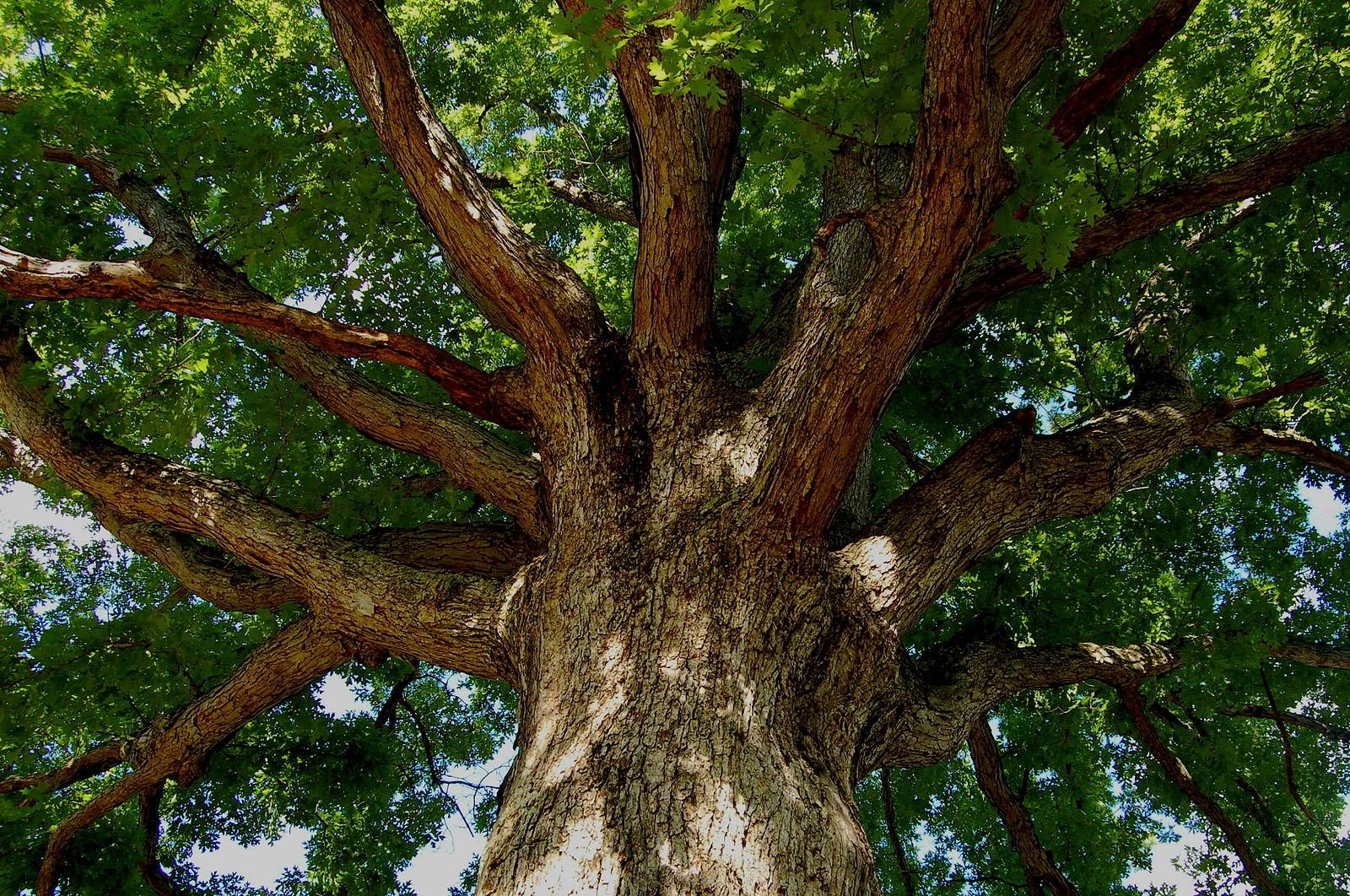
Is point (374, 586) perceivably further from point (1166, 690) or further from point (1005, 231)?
point (1166, 690)

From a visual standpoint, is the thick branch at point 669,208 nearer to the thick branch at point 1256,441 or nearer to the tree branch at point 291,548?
the tree branch at point 291,548

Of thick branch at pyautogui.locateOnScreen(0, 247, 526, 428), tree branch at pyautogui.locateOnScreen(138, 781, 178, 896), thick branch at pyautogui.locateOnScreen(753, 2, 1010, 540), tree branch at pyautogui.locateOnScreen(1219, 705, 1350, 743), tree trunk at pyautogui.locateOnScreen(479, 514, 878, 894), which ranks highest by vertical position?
thick branch at pyautogui.locateOnScreen(0, 247, 526, 428)

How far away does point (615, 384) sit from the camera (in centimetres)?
412

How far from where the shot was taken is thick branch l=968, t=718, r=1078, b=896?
529 cm

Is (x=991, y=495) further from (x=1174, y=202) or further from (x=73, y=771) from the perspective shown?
(x=73, y=771)

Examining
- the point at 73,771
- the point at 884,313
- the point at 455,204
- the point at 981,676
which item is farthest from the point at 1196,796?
the point at 73,771

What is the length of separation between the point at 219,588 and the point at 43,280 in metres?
1.76

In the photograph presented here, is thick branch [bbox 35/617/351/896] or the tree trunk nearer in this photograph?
the tree trunk

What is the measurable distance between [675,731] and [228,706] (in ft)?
9.43

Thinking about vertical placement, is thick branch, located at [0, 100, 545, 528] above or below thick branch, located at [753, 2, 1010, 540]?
above

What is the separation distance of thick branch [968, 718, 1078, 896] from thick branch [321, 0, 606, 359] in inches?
145

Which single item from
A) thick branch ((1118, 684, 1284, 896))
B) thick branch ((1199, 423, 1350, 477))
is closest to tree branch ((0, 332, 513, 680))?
thick branch ((1118, 684, 1284, 896))

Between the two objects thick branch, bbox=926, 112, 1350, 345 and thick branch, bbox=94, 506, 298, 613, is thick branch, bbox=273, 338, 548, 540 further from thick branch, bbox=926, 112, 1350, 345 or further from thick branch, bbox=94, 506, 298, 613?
thick branch, bbox=926, 112, 1350, 345

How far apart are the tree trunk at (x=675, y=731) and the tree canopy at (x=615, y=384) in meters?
0.50
